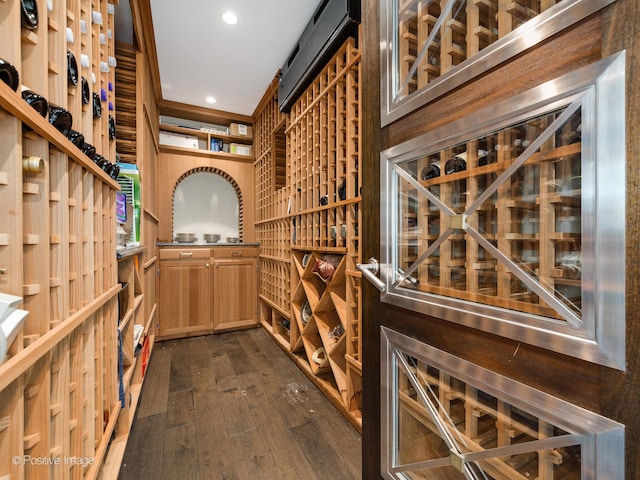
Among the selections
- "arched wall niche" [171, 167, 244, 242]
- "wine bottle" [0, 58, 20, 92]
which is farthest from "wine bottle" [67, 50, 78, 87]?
"arched wall niche" [171, 167, 244, 242]

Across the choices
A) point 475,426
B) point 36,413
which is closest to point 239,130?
point 36,413

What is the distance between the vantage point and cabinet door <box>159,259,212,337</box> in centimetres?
326

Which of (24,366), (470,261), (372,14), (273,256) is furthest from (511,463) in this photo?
(273,256)

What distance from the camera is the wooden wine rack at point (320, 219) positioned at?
6.17 ft

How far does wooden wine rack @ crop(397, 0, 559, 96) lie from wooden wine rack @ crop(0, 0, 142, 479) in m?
0.87

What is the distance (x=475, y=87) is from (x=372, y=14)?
0.51 metres

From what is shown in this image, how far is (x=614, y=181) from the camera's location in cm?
39

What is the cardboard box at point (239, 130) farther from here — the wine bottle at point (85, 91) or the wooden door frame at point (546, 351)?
the wooden door frame at point (546, 351)

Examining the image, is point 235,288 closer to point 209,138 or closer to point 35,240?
point 209,138

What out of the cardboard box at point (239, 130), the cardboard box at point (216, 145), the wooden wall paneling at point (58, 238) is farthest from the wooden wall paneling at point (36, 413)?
the cardboard box at point (239, 130)

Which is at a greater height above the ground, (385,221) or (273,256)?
(385,221)

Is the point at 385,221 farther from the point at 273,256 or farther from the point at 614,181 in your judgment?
the point at 273,256

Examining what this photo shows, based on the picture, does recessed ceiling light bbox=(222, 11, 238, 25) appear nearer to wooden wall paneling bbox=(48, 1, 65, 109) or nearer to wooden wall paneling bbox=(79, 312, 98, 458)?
wooden wall paneling bbox=(48, 1, 65, 109)

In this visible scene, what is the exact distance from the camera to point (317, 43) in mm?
2051
